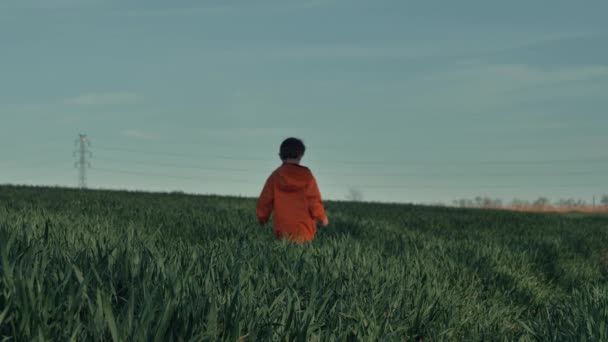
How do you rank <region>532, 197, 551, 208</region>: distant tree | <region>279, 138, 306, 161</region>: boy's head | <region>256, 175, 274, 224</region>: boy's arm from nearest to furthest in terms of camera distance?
<region>279, 138, 306, 161</region>: boy's head
<region>256, 175, 274, 224</region>: boy's arm
<region>532, 197, 551, 208</region>: distant tree

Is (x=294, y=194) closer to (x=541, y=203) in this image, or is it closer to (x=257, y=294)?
(x=257, y=294)

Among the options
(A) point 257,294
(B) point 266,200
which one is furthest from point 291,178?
(A) point 257,294

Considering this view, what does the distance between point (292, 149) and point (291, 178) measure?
1.18ft

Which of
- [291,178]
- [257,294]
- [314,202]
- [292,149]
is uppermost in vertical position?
[292,149]

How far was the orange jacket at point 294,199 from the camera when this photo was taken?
8242 millimetres

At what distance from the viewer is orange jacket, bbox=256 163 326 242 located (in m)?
8.24

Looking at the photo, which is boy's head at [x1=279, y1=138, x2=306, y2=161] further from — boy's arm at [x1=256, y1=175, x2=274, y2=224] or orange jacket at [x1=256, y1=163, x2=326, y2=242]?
boy's arm at [x1=256, y1=175, x2=274, y2=224]

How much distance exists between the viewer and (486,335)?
4.88m

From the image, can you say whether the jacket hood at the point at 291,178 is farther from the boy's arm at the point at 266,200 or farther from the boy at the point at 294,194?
the boy's arm at the point at 266,200

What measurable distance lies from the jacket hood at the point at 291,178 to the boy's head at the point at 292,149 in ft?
0.41

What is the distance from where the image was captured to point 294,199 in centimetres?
830

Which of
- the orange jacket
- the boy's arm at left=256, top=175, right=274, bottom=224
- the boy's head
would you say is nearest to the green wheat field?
the boy's arm at left=256, top=175, right=274, bottom=224

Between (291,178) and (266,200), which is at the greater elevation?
(291,178)

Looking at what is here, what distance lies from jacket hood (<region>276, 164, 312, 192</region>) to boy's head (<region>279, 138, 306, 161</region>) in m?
0.12
